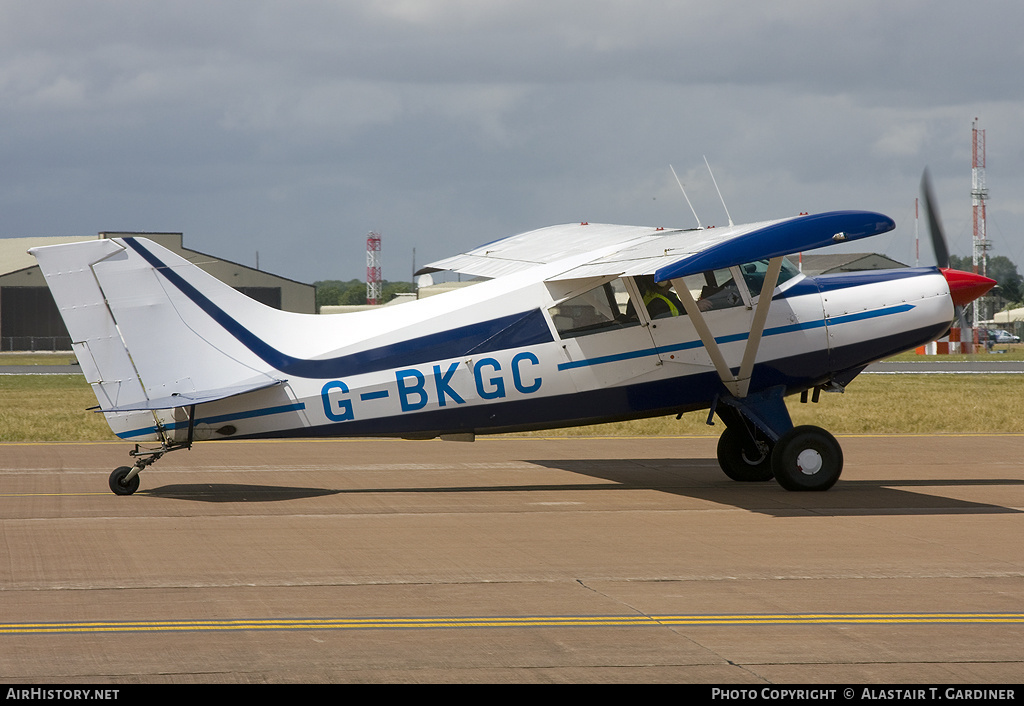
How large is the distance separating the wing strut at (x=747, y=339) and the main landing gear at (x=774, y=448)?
0.28 metres

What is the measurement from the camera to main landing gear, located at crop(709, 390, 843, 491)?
41.0 feet

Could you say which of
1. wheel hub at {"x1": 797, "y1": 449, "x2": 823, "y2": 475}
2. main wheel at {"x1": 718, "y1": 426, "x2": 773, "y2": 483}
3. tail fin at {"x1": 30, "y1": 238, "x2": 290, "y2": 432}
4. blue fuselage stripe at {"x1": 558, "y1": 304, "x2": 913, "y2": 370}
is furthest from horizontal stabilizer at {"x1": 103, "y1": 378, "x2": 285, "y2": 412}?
wheel hub at {"x1": 797, "y1": 449, "x2": 823, "y2": 475}

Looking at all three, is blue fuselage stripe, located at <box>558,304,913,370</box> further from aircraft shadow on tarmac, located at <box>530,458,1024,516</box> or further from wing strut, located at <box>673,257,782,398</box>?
aircraft shadow on tarmac, located at <box>530,458,1024,516</box>

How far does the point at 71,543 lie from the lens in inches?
382

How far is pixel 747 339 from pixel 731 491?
5.88 feet

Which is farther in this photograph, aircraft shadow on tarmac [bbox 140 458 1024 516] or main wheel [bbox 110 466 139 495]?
main wheel [bbox 110 466 139 495]

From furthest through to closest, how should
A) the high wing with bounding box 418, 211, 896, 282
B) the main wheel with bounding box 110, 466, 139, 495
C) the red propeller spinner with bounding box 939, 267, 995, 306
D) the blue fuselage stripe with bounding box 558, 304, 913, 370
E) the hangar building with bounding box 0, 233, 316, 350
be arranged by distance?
the hangar building with bounding box 0, 233, 316, 350 < the red propeller spinner with bounding box 939, 267, 995, 306 < the blue fuselage stripe with bounding box 558, 304, 913, 370 < the main wheel with bounding box 110, 466, 139, 495 < the high wing with bounding box 418, 211, 896, 282

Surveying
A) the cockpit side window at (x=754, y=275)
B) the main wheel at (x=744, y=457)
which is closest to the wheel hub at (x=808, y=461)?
the main wheel at (x=744, y=457)

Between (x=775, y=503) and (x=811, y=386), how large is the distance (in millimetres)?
1913

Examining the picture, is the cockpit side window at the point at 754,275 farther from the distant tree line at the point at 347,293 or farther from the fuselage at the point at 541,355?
the distant tree line at the point at 347,293

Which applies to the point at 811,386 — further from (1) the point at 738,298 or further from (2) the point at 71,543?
(2) the point at 71,543

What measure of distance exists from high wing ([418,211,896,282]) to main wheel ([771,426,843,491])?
2455 millimetres
